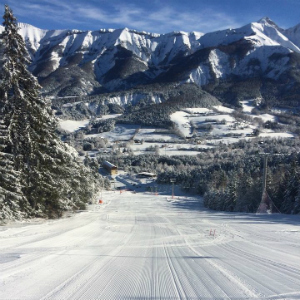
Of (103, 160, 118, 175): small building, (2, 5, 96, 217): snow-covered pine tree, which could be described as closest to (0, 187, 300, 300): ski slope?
(2, 5, 96, 217): snow-covered pine tree

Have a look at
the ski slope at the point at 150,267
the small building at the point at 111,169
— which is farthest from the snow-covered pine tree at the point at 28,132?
the small building at the point at 111,169

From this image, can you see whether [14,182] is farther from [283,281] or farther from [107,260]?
[283,281]

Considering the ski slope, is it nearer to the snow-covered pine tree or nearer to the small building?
the snow-covered pine tree

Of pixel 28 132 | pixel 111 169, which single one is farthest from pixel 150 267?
pixel 111 169

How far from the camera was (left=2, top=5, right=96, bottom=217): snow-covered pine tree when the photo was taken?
14227 millimetres

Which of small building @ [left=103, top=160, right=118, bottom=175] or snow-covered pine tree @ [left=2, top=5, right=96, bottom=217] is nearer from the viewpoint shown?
snow-covered pine tree @ [left=2, top=5, right=96, bottom=217]

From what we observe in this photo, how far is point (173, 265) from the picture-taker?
5953mm

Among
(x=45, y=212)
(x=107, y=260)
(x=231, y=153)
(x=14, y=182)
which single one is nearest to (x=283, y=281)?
(x=107, y=260)

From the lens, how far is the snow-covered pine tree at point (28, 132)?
14.2 m

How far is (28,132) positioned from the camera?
14.4 metres

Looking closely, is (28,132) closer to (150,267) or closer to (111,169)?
(150,267)

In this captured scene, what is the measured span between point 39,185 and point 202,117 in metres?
187

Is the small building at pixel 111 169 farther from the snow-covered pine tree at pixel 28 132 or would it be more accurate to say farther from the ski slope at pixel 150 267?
the ski slope at pixel 150 267

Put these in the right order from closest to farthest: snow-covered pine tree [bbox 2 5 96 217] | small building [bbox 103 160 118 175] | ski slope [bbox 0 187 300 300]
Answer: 1. ski slope [bbox 0 187 300 300]
2. snow-covered pine tree [bbox 2 5 96 217]
3. small building [bbox 103 160 118 175]
